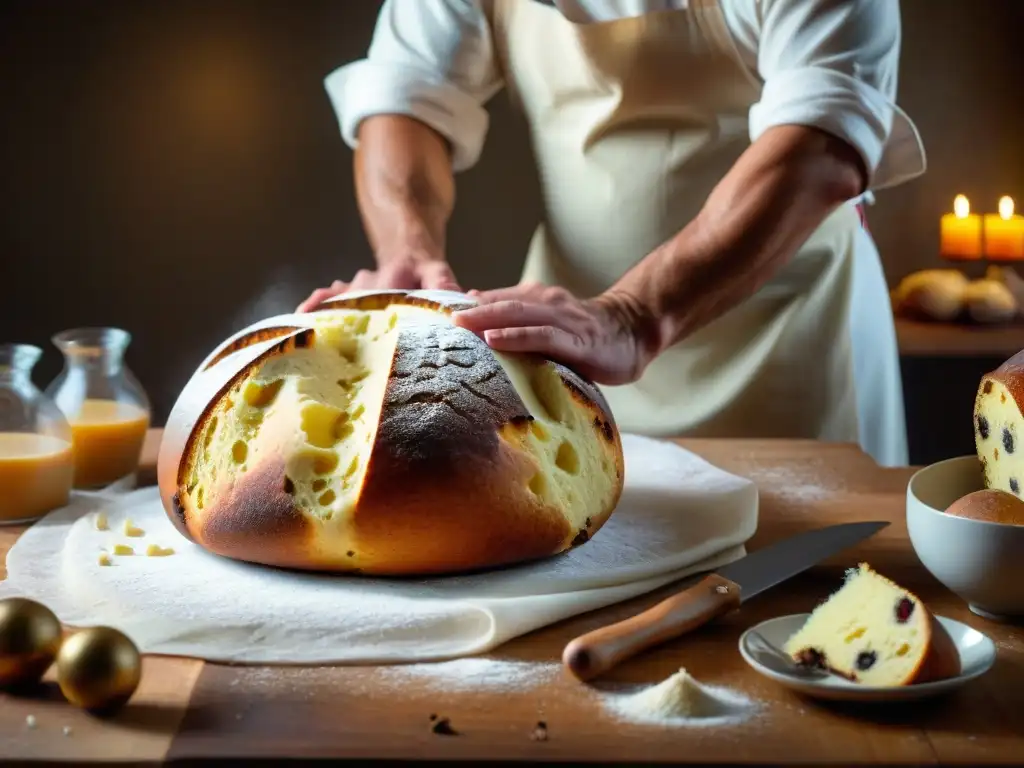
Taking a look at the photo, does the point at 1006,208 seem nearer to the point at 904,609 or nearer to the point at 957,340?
the point at 957,340

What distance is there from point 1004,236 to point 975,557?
7.59 ft

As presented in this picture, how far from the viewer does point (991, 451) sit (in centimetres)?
112

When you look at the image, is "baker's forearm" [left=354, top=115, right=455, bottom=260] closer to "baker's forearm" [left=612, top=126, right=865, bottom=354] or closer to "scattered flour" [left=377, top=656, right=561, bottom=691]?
"baker's forearm" [left=612, top=126, right=865, bottom=354]

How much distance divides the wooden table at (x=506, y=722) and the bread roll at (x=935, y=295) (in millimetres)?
2099

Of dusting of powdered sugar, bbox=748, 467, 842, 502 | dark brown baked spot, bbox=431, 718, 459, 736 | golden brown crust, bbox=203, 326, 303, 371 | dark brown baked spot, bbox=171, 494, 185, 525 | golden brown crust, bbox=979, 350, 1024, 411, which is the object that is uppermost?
golden brown crust, bbox=203, 326, 303, 371

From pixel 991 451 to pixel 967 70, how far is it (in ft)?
8.01

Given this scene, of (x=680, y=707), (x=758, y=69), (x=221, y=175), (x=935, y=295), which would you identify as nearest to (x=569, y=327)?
(x=680, y=707)

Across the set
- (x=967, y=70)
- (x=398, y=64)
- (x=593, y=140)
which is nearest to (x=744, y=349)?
(x=593, y=140)

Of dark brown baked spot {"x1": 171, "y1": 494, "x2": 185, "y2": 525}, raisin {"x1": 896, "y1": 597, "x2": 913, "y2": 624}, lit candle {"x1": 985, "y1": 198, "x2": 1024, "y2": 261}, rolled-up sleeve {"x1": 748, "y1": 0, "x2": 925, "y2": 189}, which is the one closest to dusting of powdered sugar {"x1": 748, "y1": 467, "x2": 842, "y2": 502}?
rolled-up sleeve {"x1": 748, "y1": 0, "x2": 925, "y2": 189}

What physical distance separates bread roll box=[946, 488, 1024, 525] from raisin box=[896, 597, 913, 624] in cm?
13

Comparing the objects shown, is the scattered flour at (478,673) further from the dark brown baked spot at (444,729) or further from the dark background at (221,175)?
the dark background at (221,175)

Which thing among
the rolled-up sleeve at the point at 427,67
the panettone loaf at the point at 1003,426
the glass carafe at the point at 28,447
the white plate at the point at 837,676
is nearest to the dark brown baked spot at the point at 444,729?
the white plate at the point at 837,676

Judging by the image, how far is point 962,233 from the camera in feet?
10.2

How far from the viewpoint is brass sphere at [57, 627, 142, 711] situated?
2.63 feet
